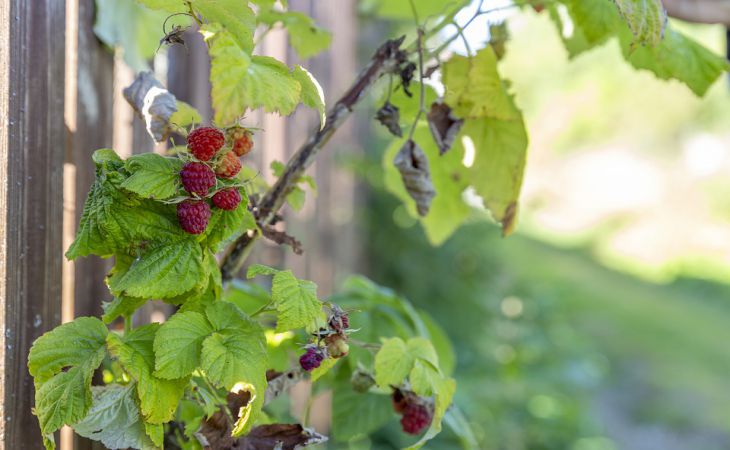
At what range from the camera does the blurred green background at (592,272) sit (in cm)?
458

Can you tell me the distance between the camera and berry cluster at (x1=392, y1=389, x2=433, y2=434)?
0.99 metres

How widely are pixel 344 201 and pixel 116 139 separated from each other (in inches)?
121

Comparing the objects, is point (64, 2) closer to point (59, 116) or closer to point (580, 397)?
point (59, 116)

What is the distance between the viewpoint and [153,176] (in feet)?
2.29

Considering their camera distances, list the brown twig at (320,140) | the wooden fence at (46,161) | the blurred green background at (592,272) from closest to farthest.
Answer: the wooden fence at (46,161) → the brown twig at (320,140) → the blurred green background at (592,272)

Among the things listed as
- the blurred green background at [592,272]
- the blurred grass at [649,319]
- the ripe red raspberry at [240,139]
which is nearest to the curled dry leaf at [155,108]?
the ripe red raspberry at [240,139]

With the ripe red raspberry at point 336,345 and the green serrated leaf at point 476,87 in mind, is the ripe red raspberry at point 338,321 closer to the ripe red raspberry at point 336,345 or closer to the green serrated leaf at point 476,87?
the ripe red raspberry at point 336,345

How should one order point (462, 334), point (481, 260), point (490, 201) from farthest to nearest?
point (481, 260), point (462, 334), point (490, 201)

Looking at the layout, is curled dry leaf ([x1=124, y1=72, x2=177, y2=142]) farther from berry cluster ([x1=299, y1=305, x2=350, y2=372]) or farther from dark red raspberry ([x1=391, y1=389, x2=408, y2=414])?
dark red raspberry ([x1=391, y1=389, x2=408, y2=414])

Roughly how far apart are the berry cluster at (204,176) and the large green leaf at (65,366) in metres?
0.15

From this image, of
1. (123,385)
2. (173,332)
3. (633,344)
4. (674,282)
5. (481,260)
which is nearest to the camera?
(173,332)

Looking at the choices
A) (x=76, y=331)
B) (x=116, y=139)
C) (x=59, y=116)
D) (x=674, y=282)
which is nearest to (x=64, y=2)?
(x=59, y=116)

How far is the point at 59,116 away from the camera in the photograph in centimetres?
91

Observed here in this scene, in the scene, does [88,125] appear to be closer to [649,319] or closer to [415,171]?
[415,171]
